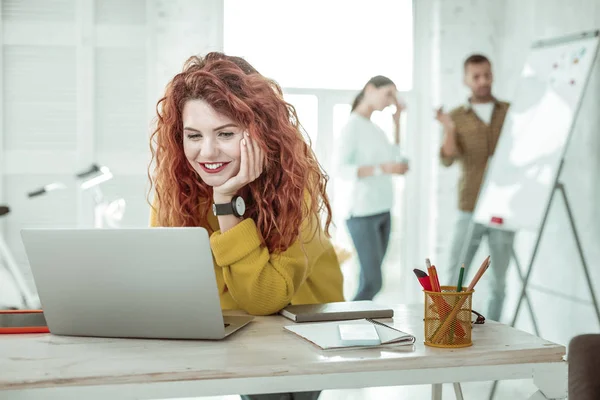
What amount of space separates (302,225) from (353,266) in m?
3.08

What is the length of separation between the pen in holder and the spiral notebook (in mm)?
38

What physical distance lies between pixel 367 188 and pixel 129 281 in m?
3.16

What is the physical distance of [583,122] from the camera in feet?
12.6

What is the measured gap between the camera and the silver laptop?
1.12m

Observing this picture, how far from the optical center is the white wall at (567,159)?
3.74m

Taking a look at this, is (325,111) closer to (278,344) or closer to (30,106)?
(30,106)

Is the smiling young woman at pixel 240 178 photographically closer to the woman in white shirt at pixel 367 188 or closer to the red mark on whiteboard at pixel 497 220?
the red mark on whiteboard at pixel 497 220

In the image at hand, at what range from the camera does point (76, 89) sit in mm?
4262

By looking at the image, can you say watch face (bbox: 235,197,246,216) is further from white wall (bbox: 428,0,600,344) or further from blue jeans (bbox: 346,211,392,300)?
blue jeans (bbox: 346,211,392,300)

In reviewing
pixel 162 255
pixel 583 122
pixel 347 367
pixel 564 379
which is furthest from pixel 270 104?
pixel 583 122

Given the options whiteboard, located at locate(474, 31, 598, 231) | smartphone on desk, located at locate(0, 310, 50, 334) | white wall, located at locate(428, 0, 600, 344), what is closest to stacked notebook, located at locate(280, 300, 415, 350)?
smartphone on desk, located at locate(0, 310, 50, 334)

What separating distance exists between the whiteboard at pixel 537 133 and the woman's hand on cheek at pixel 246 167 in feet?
7.38

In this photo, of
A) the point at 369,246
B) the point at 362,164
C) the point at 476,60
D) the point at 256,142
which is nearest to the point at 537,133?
→ the point at 476,60

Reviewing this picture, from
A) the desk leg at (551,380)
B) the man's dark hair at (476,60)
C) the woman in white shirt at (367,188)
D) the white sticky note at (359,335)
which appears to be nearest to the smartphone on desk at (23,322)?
the white sticky note at (359,335)
